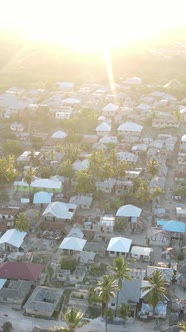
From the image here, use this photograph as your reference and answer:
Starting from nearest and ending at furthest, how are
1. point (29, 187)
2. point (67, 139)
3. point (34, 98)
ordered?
point (29, 187), point (67, 139), point (34, 98)

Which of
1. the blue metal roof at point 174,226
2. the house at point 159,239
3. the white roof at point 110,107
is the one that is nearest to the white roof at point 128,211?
the blue metal roof at point 174,226

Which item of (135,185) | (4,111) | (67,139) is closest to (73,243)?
(135,185)

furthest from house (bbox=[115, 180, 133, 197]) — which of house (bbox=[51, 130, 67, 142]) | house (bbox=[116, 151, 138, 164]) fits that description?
house (bbox=[51, 130, 67, 142])

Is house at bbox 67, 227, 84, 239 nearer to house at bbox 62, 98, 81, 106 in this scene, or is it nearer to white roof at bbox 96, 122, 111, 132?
white roof at bbox 96, 122, 111, 132

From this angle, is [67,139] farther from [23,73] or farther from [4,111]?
[23,73]

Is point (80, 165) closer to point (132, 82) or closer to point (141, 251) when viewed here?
point (141, 251)

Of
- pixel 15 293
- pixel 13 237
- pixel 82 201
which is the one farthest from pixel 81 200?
pixel 15 293
